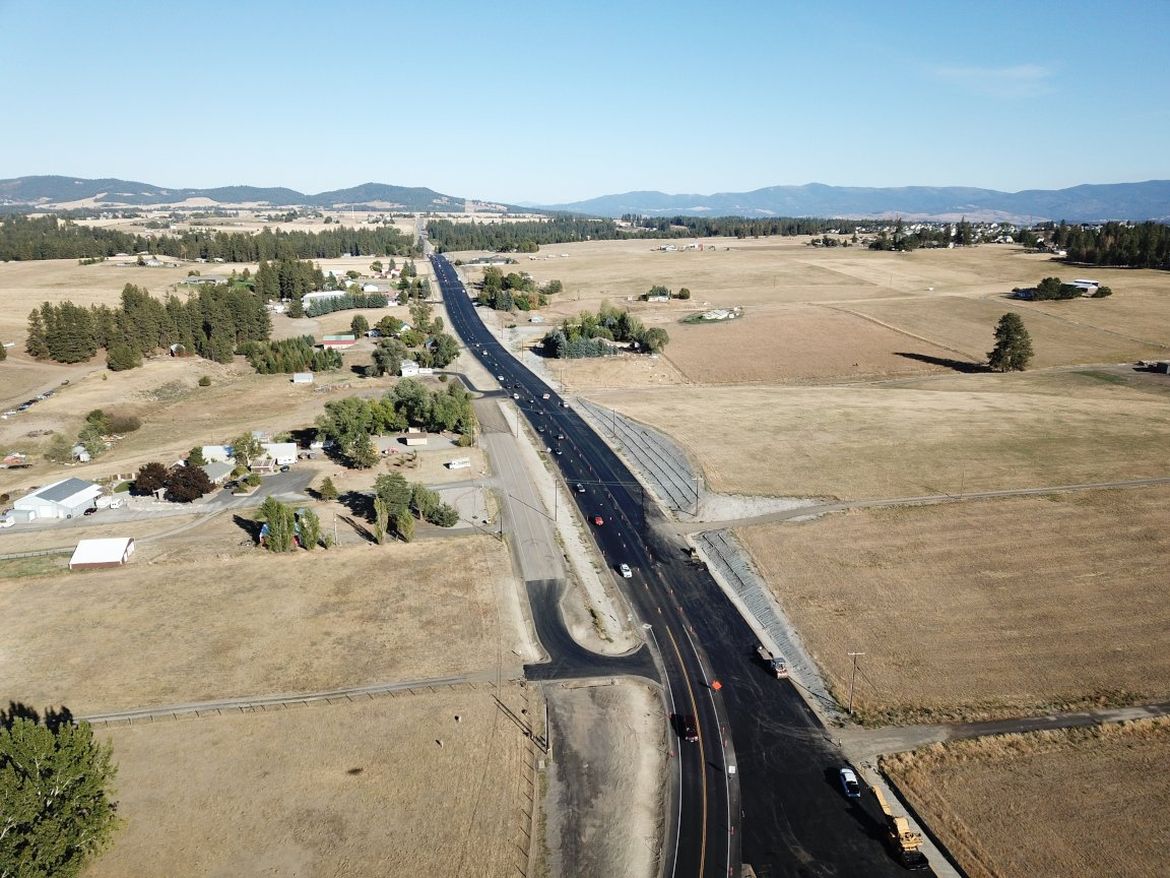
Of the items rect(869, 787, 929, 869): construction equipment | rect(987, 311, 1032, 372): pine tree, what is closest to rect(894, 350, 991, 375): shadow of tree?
rect(987, 311, 1032, 372): pine tree

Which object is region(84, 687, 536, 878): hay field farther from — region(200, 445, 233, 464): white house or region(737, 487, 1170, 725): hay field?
region(200, 445, 233, 464): white house

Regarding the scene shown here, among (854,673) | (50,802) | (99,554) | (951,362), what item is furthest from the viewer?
(951,362)

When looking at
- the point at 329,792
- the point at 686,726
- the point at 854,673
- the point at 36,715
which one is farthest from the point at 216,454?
the point at 854,673

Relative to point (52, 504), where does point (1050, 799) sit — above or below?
below

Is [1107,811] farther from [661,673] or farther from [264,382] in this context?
[264,382]

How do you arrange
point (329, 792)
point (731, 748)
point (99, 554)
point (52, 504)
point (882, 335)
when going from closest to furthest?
point (329, 792) < point (731, 748) < point (99, 554) < point (52, 504) < point (882, 335)

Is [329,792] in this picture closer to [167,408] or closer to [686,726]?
[686,726]

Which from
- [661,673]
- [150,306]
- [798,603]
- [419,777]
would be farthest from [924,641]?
[150,306]

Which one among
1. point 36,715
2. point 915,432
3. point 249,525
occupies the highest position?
point 915,432
